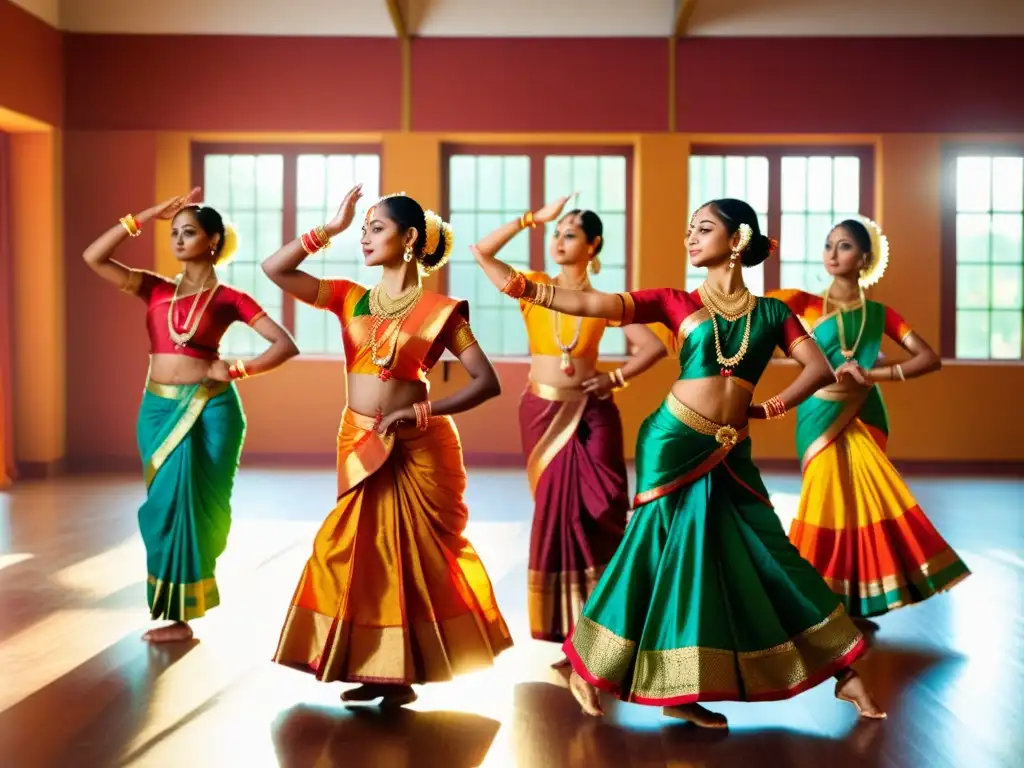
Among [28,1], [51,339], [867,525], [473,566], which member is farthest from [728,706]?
[28,1]

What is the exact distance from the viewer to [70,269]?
9.14 metres

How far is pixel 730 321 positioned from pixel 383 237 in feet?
3.30

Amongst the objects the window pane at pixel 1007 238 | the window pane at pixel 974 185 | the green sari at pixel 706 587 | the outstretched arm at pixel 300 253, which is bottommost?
the green sari at pixel 706 587

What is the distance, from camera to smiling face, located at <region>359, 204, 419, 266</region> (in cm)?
331

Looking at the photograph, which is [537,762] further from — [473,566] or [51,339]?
[51,339]

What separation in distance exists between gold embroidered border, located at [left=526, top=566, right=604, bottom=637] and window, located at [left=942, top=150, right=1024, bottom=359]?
6.44m

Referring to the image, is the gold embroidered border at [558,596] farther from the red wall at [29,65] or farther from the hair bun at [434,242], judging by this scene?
the red wall at [29,65]

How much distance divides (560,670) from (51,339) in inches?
251

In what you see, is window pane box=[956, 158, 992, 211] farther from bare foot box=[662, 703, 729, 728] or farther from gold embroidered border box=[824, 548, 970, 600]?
bare foot box=[662, 703, 729, 728]

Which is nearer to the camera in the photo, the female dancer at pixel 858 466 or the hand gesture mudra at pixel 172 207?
the hand gesture mudra at pixel 172 207

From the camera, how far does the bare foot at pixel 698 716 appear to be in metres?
3.12

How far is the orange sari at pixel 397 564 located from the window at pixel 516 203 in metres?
6.16

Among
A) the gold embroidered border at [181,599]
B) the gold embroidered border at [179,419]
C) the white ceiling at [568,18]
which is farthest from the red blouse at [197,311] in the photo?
the white ceiling at [568,18]

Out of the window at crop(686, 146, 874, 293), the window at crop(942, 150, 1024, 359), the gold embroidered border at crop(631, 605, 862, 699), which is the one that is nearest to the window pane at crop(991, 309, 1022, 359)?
the window at crop(942, 150, 1024, 359)
